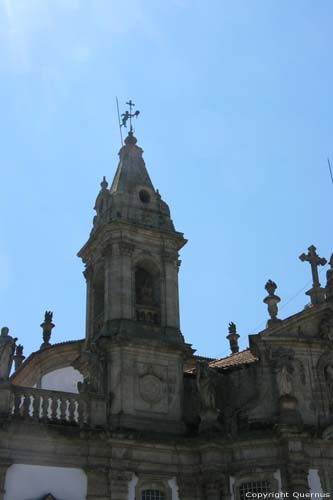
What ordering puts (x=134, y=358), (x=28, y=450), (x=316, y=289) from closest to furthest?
(x=28, y=450) → (x=134, y=358) → (x=316, y=289)

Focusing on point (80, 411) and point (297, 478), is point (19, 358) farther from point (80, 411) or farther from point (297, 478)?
point (297, 478)

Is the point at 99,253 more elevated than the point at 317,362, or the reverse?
the point at 99,253

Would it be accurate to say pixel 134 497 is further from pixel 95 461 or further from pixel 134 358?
pixel 134 358

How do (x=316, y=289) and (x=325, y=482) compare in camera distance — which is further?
(x=316, y=289)

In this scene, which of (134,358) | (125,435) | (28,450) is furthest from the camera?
(134,358)

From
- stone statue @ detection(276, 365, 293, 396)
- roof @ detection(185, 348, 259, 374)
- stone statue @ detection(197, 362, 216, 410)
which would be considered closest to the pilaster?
roof @ detection(185, 348, 259, 374)

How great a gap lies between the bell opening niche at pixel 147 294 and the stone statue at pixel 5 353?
532 cm

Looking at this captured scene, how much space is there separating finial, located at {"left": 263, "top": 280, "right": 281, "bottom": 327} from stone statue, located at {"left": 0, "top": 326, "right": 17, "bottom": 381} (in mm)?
9290

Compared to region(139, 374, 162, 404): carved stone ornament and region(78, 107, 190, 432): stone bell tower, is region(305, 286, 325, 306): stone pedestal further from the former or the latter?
region(139, 374, 162, 404): carved stone ornament

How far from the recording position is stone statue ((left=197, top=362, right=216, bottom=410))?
1056 inches

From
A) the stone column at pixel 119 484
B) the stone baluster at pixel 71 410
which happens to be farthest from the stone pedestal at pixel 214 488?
the stone baluster at pixel 71 410

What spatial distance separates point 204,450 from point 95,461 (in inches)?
143

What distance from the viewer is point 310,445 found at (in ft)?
85.9

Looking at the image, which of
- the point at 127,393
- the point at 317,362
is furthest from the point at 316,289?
the point at 127,393
